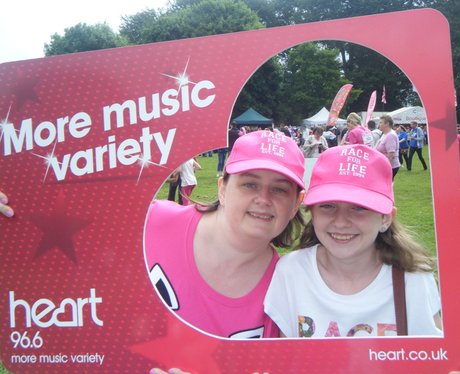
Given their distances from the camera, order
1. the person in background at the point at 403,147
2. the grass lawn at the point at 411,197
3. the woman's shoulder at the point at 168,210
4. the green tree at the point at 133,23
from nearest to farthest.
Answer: the woman's shoulder at the point at 168,210 → the grass lawn at the point at 411,197 → the person in background at the point at 403,147 → the green tree at the point at 133,23

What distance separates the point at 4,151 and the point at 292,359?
132 cm

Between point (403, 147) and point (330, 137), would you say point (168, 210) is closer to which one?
point (330, 137)

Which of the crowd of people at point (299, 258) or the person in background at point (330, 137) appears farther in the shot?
the person in background at point (330, 137)

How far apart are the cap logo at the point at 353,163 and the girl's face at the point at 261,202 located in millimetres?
195

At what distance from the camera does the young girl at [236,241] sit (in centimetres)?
154

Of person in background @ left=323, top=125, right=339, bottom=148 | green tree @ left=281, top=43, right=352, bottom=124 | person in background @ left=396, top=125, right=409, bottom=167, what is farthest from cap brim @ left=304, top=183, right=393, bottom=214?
person in background @ left=396, top=125, right=409, bottom=167

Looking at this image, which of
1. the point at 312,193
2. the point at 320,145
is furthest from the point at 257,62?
the point at 320,145

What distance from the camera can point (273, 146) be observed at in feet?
5.04

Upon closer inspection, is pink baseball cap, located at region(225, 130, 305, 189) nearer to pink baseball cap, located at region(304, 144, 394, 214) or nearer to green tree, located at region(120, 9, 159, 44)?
pink baseball cap, located at region(304, 144, 394, 214)

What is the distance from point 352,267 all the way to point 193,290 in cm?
62

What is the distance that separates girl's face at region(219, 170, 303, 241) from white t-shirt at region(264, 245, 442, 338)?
0.17m

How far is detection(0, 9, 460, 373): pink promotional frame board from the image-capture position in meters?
1.35

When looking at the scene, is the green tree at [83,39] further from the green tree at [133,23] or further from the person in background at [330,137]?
→ the person in background at [330,137]

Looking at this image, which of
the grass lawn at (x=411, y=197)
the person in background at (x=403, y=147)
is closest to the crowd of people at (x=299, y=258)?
the grass lawn at (x=411, y=197)
